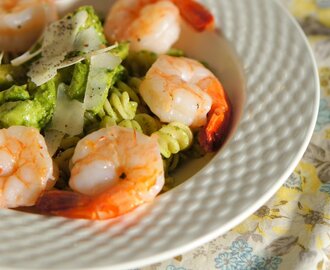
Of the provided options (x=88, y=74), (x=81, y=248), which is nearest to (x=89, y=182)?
(x=81, y=248)

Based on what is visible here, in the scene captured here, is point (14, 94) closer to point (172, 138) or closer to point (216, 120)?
point (172, 138)

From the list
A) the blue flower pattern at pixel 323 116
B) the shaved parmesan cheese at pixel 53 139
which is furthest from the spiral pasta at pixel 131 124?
the blue flower pattern at pixel 323 116

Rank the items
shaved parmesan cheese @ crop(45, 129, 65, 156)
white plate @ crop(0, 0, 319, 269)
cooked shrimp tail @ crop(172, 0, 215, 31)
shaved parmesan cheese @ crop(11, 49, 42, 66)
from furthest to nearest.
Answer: cooked shrimp tail @ crop(172, 0, 215, 31)
shaved parmesan cheese @ crop(11, 49, 42, 66)
shaved parmesan cheese @ crop(45, 129, 65, 156)
white plate @ crop(0, 0, 319, 269)

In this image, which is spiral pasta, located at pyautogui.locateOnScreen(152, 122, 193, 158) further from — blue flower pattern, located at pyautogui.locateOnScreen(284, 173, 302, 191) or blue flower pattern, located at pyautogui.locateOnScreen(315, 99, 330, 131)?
blue flower pattern, located at pyautogui.locateOnScreen(315, 99, 330, 131)

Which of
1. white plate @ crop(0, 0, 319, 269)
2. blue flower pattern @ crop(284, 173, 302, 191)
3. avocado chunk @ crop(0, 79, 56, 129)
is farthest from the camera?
blue flower pattern @ crop(284, 173, 302, 191)

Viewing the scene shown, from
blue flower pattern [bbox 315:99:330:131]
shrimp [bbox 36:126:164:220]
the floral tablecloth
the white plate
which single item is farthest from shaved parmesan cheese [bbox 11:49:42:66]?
blue flower pattern [bbox 315:99:330:131]

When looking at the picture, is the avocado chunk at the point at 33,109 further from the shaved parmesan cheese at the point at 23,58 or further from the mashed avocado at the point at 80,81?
the shaved parmesan cheese at the point at 23,58

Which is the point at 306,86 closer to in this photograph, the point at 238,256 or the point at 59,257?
the point at 238,256
